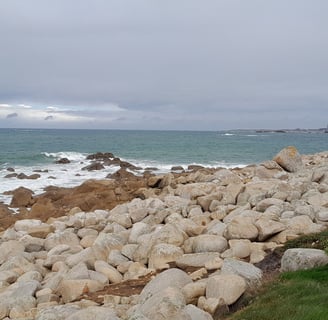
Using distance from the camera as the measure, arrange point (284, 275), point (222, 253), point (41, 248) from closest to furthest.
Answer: point (284, 275)
point (222, 253)
point (41, 248)

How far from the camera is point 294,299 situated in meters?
5.56

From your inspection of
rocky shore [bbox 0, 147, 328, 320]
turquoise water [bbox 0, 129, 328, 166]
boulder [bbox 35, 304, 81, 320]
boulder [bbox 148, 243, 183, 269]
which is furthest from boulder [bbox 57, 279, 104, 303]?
turquoise water [bbox 0, 129, 328, 166]

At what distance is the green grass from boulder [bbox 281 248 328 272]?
0.20m

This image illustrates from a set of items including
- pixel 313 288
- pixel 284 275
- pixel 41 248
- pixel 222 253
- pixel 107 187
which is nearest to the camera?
pixel 313 288

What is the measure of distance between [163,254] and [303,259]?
9.08ft

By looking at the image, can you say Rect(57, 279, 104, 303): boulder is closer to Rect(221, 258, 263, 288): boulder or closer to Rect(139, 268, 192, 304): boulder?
Rect(139, 268, 192, 304): boulder

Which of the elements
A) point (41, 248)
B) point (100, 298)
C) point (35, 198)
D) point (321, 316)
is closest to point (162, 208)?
point (41, 248)

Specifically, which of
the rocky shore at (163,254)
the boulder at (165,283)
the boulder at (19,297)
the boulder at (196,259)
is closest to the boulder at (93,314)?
the rocky shore at (163,254)

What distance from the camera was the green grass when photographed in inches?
202

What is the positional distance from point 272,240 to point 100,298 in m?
3.41

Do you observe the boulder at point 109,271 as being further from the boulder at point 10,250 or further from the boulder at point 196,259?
the boulder at point 10,250

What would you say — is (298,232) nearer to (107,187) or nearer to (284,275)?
(284,275)

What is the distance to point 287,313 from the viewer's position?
5.20m

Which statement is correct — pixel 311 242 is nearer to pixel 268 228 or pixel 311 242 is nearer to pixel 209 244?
pixel 268 228
